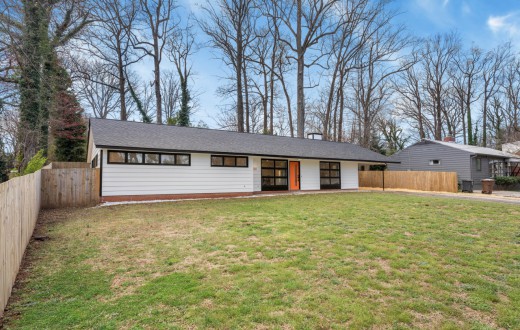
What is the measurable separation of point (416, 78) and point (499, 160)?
1296 centimetres

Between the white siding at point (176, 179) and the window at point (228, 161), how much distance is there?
198mm

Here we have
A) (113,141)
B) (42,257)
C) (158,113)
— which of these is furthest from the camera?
(158,113)

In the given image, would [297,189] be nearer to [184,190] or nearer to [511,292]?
[184,190]

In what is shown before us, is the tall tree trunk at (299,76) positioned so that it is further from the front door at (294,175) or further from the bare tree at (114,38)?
the bare tree at (114,38)

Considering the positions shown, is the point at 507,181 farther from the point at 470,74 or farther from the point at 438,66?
the point at 470,74

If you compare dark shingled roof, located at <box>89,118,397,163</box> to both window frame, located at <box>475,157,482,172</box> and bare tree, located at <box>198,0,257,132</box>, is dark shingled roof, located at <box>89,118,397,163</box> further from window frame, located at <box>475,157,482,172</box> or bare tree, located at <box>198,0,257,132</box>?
window frame, located at <box>475,157,482,172</box>

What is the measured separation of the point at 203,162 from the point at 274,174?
4481 mm

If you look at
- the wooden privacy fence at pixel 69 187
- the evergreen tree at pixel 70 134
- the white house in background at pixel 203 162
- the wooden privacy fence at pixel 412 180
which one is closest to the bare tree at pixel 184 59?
the evergreen tree at pixel 70 134

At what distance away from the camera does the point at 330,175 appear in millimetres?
17391

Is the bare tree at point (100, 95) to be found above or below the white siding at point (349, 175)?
above

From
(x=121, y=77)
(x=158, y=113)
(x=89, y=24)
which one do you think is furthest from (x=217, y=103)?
(x=89, y=24)

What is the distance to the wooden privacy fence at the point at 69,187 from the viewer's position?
9.68 m

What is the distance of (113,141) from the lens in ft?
34.6

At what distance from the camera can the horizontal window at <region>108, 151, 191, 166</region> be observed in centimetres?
1076
